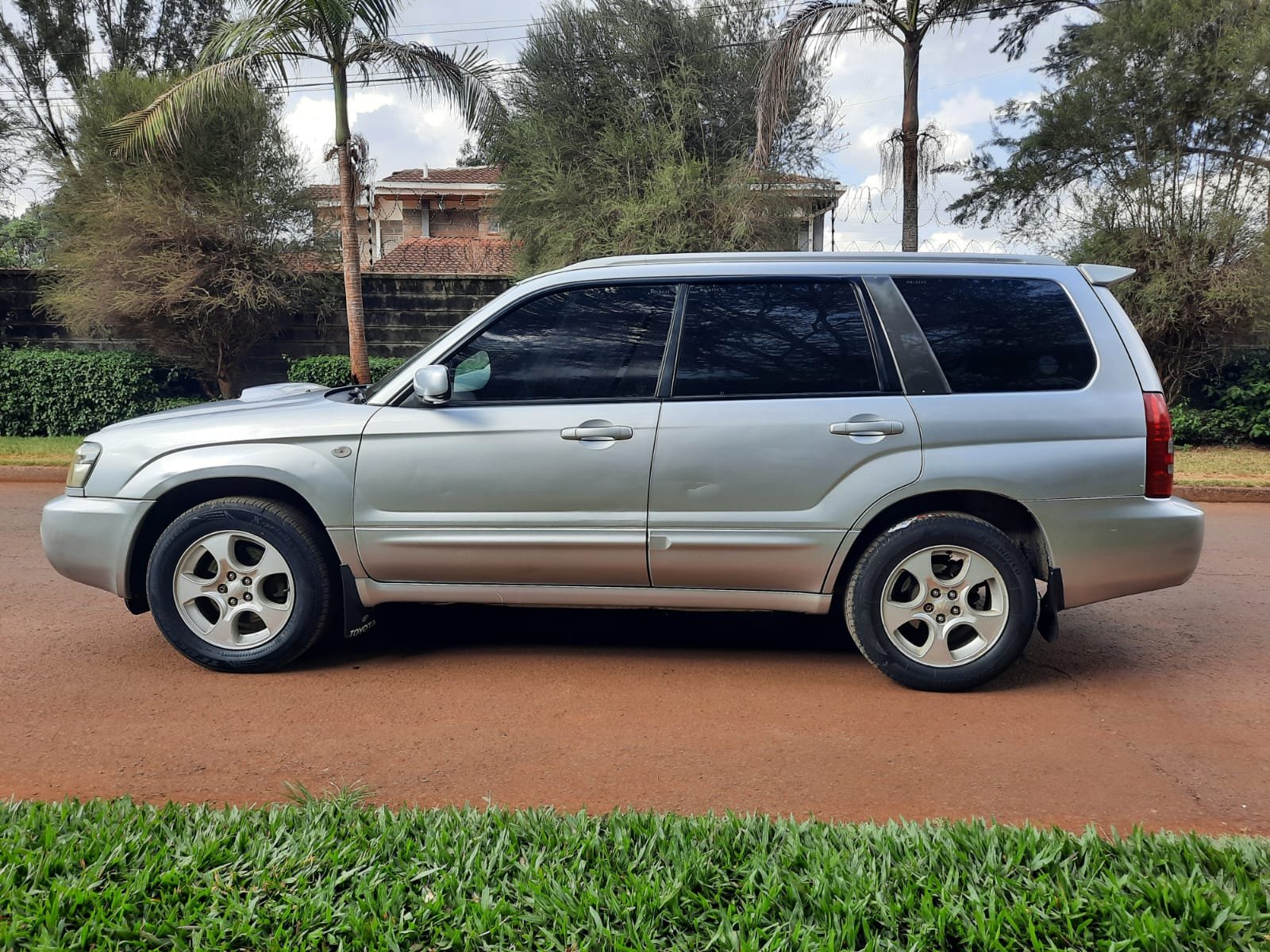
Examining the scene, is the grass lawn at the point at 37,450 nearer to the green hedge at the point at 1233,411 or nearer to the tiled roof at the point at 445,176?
A: the green hedge at the point at 1233,411

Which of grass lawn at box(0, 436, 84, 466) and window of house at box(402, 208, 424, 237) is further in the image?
window of house at box(402, 208, 424, 237)

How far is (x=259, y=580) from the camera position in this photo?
450 centimetres

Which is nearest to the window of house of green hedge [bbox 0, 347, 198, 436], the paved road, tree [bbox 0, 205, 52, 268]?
tree [bbox 0, 205, 52, 268]

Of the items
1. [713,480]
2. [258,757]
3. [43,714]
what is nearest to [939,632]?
[713,480]

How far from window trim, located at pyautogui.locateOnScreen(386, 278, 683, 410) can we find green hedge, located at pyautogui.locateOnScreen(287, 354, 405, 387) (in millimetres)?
11255

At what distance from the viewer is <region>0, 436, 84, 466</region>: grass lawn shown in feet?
39.0

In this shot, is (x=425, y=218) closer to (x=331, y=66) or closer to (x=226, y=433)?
(x=331, y=66)

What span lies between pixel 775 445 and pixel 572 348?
1.04 m

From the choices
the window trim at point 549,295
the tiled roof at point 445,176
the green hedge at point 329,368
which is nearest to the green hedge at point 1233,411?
the green hedge at point 329,368

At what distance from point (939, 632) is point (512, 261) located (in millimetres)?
14226

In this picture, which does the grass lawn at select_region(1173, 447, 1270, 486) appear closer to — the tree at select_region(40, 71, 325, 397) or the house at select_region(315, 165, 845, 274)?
the house at select_region(315, 165, 845, 274)

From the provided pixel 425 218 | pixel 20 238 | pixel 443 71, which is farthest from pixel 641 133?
pixel 20 238

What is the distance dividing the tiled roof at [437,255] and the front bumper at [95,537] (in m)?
15.8

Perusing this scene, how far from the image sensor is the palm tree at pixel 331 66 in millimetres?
12180
